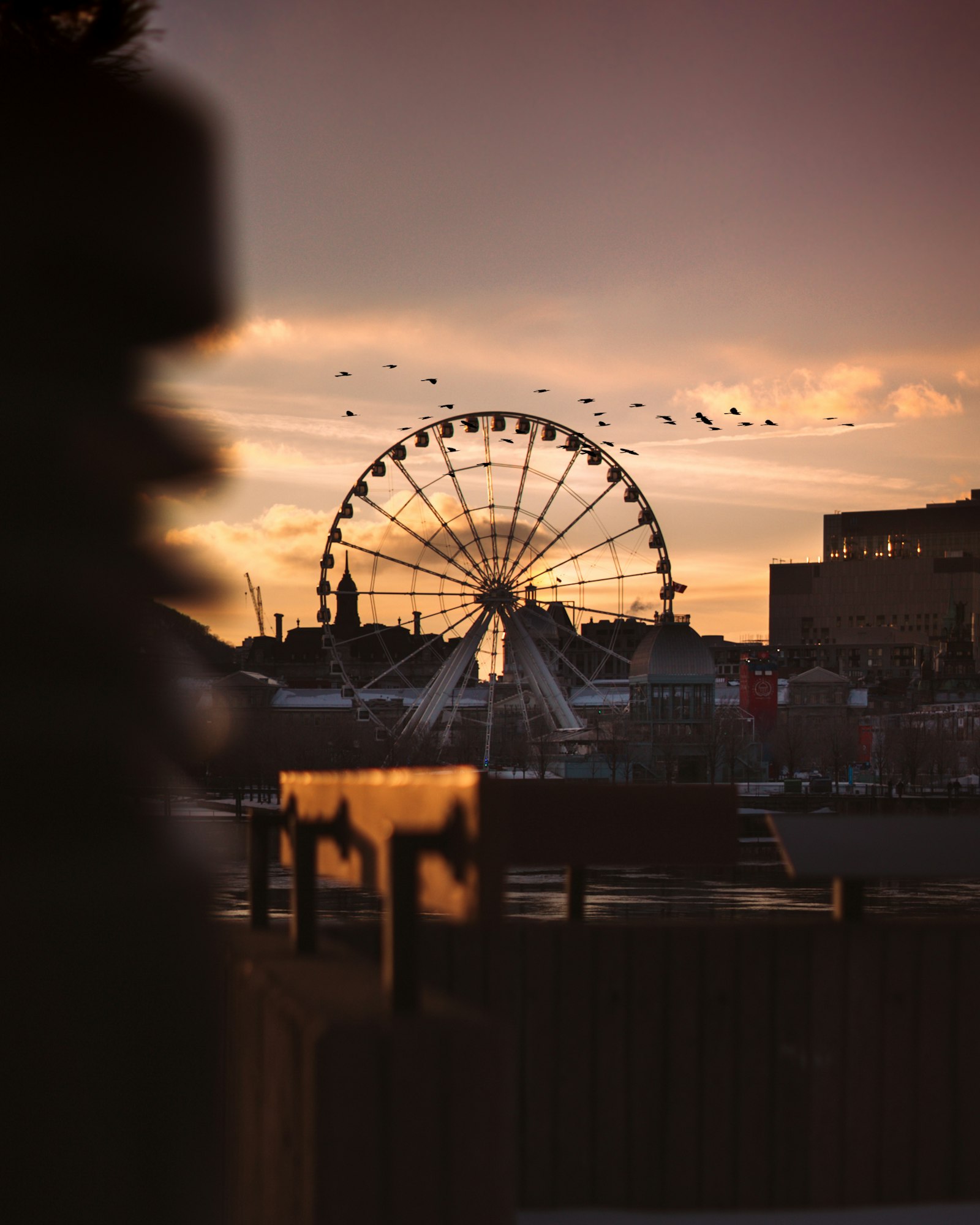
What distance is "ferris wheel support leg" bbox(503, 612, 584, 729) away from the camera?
76625mm

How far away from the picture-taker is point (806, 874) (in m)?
7.73

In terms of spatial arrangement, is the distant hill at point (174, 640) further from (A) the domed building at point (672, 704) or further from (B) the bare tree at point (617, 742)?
(A) the domed building at point (672, 704)

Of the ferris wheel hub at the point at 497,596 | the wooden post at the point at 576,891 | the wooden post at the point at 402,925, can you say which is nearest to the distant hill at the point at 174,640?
the wooden post at the point at 402,925

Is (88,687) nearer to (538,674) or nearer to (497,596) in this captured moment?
(497,596)

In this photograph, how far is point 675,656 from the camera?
93625 millimetres

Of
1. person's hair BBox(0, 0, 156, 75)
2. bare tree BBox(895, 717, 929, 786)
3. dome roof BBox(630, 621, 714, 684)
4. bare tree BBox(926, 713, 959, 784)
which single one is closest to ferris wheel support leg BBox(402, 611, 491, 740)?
dome roof BBox(630, 621, 714, 684)

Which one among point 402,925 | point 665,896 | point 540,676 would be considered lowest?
point 665,896

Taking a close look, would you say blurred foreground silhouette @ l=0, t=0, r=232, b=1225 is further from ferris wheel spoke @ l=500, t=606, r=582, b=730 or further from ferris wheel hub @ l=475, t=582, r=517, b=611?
ferris wheel spoke @ l=500, t=606, r=582, b=730

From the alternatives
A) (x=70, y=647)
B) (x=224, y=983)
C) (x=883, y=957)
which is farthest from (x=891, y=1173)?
(x=70, y=647)

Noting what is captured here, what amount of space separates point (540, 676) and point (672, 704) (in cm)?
1796

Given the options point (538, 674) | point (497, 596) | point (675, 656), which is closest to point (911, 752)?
point (675, 656)

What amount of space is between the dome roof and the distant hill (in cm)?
8568

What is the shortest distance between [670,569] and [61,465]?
2818 inches

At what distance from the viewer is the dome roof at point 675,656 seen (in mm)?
92938
